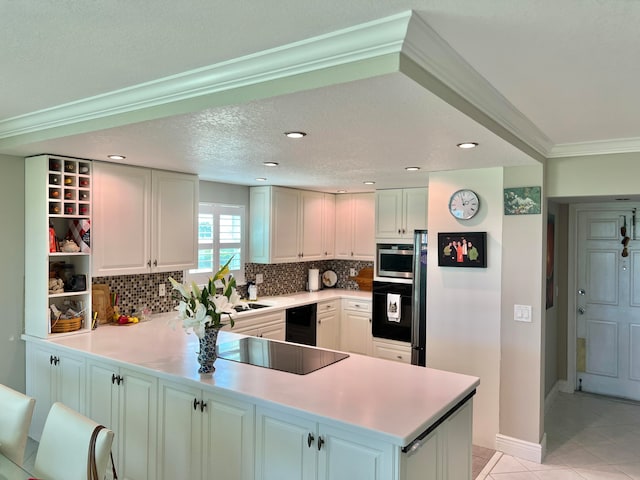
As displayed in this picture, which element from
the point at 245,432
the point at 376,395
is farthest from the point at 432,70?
the point at 245,432

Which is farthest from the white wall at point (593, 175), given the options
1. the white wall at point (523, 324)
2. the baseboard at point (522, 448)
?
the baseboard at point (522, 448)

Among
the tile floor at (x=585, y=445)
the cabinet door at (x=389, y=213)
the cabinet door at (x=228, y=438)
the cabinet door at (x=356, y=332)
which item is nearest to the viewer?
the cabinet door at (x=228, y=438)

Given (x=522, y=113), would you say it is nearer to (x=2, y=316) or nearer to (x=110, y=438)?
(x=110, y=438)

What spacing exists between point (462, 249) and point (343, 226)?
243 cm

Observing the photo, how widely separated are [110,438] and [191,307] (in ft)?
2.84

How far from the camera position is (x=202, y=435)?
2500 mm

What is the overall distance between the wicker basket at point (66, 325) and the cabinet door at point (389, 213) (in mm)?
3208

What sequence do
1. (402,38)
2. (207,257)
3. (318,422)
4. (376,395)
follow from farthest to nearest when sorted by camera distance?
(207,257) → (376,395) → (318,422) → (402,38)

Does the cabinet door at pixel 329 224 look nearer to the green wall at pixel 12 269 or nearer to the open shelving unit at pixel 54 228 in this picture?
the open shelving unit at pixel 54 228

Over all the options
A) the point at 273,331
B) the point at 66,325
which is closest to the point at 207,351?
the point at 66,325

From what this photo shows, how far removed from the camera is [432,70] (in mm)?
1688

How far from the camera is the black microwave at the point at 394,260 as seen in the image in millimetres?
5066

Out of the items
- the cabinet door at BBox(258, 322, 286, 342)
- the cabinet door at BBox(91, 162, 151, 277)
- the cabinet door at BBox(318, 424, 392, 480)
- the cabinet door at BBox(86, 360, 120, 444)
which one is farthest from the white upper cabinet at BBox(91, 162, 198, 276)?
the cabinet door at BBox(318, 424, 392, 480)

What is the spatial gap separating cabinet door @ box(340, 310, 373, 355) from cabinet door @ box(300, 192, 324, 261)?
83 cm
